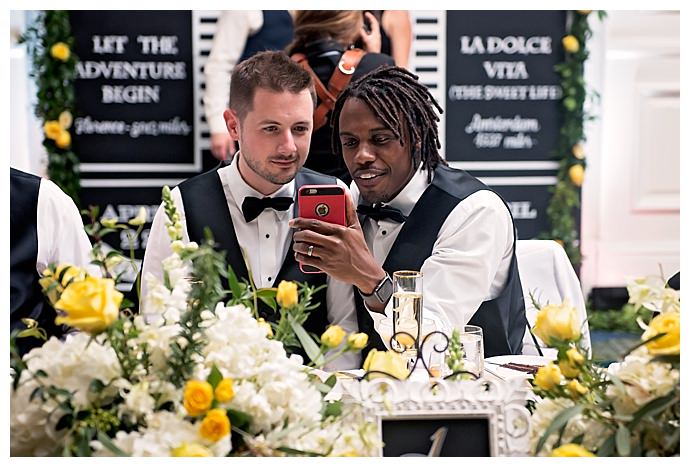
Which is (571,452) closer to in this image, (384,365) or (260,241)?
(384,365)

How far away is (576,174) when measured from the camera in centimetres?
497

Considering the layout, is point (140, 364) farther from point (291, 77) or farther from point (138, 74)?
point (138, 74)

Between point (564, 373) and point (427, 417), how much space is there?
0.65 feet

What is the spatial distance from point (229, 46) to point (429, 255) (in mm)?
2676

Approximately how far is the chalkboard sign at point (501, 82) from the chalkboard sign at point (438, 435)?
3.92 meters

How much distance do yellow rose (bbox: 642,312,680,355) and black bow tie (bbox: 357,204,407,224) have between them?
1314 mm

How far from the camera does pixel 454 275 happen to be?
7.47 ft

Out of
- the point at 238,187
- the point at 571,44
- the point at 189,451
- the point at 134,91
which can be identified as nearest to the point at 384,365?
the point at 189,451

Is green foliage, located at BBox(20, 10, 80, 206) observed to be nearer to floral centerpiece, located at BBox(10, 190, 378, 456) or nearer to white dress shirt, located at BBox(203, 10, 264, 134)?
white dress shirt, located at BBox(203, 10, 264, 134)

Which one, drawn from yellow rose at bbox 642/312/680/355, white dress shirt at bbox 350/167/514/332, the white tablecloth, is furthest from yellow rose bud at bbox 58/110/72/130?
yellow rose at bbox 642/312/680/355

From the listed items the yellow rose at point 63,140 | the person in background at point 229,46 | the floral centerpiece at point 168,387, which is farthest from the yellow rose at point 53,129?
the floral centerpiece at point 168,387

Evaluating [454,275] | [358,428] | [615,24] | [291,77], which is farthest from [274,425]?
[615,24]

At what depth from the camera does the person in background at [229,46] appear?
4.65 metres

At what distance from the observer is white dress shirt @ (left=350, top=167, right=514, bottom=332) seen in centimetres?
226
